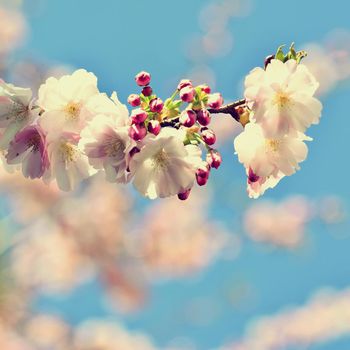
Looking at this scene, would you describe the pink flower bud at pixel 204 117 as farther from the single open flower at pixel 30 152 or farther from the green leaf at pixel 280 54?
the single open flower at pixel 30 152

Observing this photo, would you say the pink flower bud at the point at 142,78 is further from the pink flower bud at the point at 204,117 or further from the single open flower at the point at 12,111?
the single open flower at the point at 12,111

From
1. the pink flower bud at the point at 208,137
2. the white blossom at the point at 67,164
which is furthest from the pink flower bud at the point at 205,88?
the white blossom at the point at 67,164

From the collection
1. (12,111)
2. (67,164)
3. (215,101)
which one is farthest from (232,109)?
(12,111)

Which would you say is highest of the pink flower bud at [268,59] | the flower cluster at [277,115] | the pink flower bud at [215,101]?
the pink flower bud at [268,59]

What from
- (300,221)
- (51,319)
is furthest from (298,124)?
(300,221)

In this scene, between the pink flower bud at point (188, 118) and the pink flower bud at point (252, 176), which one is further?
the pink flower bud at point (252, 176)

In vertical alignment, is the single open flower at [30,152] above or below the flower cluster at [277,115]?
above
